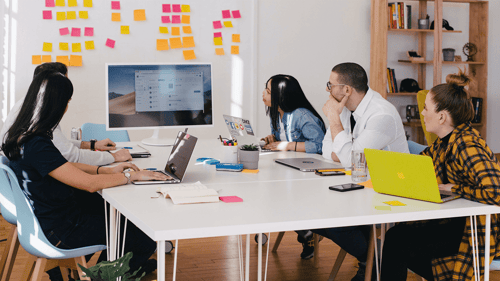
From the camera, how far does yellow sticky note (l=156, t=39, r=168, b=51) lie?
15.1 feet

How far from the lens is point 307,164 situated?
238cm

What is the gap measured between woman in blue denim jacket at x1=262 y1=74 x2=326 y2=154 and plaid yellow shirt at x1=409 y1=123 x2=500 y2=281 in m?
1.22

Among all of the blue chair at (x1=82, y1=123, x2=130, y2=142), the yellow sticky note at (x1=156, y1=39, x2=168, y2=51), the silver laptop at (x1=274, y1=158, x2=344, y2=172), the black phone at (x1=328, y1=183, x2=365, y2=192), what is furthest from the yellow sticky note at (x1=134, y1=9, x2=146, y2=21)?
the black phone at (x1=328, y1=183, x2=365, y2=192)

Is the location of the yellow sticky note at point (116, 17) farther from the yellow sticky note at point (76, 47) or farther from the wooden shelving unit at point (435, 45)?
the wooden shelving unit at point (435, 45)

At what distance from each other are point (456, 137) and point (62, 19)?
3.57 m

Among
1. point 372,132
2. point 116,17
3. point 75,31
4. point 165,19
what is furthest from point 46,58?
point 372,132

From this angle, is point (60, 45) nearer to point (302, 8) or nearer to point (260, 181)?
point (302, 8)

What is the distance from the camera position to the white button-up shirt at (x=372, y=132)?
237 centimetres

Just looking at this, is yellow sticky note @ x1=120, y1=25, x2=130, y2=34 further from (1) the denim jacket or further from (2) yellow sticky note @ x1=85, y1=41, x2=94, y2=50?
(1) the denim jacket

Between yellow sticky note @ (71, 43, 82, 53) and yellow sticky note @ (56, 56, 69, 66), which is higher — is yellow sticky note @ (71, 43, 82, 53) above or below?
above

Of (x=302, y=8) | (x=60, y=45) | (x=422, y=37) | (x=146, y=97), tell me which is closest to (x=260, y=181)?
(x=146, y=97)

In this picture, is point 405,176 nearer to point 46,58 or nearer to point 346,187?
point 346,187

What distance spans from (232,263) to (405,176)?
58.7 inches

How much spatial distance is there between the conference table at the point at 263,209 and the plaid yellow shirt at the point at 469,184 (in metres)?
0.04
